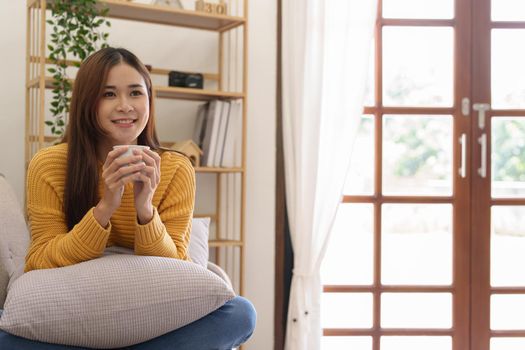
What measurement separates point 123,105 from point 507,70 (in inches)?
84.3

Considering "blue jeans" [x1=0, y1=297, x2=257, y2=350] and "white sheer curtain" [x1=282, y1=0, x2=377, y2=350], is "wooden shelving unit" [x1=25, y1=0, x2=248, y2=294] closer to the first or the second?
"white sheer curtain" [x1=282, y1=0, x2=377, y2=350]

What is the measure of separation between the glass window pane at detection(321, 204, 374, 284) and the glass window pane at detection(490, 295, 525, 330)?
58 cm

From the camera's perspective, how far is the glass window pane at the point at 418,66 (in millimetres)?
3584

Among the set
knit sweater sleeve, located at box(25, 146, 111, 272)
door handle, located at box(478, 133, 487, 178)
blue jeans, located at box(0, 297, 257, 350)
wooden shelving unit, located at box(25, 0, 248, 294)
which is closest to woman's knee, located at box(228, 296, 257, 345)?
blue jeans, located at box(0, 297, 257, 350)

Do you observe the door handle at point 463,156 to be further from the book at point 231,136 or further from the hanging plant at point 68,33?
the hanging plant at point 68,33

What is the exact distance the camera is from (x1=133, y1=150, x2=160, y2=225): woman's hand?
193 cm

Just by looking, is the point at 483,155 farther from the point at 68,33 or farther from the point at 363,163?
the point at 68,33

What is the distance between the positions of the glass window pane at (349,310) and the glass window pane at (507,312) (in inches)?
22.2

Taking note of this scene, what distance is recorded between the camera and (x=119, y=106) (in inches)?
82.0

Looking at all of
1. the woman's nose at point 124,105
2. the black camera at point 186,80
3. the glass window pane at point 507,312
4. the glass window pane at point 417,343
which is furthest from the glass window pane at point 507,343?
the woman's nose at point 124,105

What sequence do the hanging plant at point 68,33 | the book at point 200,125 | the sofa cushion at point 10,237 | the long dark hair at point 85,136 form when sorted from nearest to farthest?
1. the long dark hair at point 85,136
2. the sofa cushion at point 10,237
3. the hanging plant at point 68,33
4. the book at point 200,125

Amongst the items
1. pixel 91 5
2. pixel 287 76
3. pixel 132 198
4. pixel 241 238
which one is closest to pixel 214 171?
pixel 241 238

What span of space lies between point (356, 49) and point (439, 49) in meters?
0.44

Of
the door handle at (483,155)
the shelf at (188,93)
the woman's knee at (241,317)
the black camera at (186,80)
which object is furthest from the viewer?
the door handle at (483,155)
